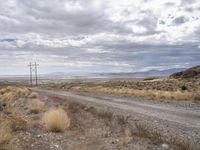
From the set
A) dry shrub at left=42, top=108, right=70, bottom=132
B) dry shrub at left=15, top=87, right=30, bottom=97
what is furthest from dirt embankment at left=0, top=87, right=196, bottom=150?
dry shrub at left=15, top=87, right=30, bottom=97

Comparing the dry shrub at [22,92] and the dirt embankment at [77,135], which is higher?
the dirt embankment at [77,135]

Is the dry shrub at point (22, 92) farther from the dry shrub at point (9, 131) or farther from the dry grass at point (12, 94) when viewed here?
the dry shrub at point (9, 131)

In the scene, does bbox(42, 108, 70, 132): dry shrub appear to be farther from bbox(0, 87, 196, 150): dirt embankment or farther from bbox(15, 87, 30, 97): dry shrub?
bbox(15, 87, 30, 97): dry shrub

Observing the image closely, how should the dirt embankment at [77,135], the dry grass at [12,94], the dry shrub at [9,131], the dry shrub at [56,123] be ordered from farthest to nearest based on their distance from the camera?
the dry grass at [12,94] < the dry shrub at [56,123] < the dirt embankment at [77,135] < the dry shrub at [9,131]

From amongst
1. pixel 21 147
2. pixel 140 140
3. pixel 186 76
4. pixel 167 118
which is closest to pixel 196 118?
pixel 167 118

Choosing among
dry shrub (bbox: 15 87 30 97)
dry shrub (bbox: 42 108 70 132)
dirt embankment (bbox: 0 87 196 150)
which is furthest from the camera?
dry shrub (bbox: 15 87 30 97)

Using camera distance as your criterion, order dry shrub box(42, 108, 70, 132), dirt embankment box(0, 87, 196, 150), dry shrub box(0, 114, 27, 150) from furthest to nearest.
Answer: dry shrub box(42, 108, 70, 132)
dirt embankment box(0, 87, 196, 150)
dry shrub box(0, 114, 27, 150)

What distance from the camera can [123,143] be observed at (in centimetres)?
1170

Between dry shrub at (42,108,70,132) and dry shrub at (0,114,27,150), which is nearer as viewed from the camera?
dry shrub at (0,114,27,150)

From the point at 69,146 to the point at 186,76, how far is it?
323 feet

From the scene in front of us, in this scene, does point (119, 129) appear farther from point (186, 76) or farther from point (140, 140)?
point (186, 76)

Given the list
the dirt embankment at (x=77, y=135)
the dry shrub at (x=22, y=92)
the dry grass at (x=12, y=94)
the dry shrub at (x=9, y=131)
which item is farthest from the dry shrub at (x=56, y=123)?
the dry shrub at (x=22, y=92)

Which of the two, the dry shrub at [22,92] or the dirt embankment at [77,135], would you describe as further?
the dry shrub at [22,92]

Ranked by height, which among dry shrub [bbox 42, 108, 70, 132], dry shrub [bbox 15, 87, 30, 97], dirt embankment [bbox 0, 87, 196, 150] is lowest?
dry shrub [bbox 15, 87, 30, 97]
